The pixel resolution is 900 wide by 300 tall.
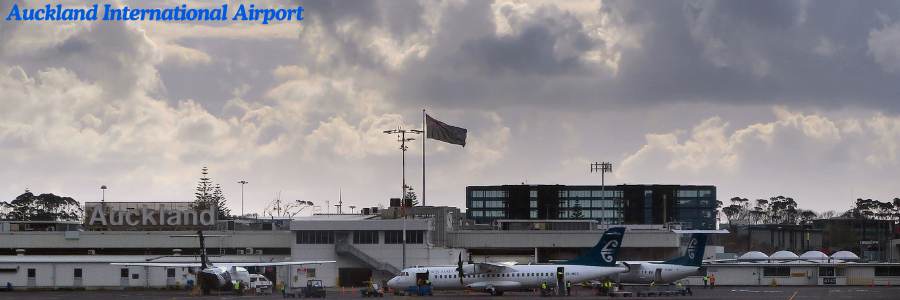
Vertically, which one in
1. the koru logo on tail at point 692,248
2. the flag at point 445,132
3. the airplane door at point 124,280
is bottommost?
the airplane door at point 124,280

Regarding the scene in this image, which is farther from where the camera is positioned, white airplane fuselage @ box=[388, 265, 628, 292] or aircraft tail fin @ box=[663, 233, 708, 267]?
aircraft tail fin @ box=[663, 233, 708, 267]

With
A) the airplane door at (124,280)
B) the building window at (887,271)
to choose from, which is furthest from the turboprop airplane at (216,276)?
the building window at (887,271)

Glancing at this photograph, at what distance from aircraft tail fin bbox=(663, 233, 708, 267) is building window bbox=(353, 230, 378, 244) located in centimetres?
2923

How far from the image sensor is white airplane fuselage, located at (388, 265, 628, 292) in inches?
3147

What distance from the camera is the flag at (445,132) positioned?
10525 cm

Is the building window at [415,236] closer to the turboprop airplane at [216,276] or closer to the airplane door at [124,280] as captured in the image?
the turboprop airplane at [216,276]

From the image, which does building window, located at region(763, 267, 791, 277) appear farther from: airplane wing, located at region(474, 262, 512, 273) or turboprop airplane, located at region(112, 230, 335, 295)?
turboprop airplane, located at region(112, 230, 335, 295)

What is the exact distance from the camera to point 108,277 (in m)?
97.6

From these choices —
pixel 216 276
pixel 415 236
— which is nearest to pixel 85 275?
pixel 216 276

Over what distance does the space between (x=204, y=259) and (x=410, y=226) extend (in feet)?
75.2

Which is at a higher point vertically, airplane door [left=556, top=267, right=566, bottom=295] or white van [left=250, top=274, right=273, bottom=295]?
airplane door [left=556, top=267, right=566, bottom=295]

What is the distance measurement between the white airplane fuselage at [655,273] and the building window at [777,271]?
17127 millimetres

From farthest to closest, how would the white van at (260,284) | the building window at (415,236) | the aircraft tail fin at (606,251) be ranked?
the building window at (415,236)
the white van at (260,284)
the aircraft tail fin at (606,251)

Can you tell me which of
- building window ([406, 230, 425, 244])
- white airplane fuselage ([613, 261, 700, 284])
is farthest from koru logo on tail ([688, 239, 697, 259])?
building window ([406, 230, 425, 244])
